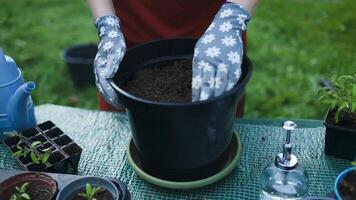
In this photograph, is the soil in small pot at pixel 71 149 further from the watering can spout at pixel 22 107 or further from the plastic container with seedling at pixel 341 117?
the plastic container with seedling at pixel 341 117

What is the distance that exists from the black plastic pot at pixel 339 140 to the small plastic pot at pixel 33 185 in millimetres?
699

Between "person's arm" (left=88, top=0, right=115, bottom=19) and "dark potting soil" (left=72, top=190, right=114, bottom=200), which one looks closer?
"dark potting soil" (left=72, top=190, right=114, bottom=200)

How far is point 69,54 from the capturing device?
115 inches

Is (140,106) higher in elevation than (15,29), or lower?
higher

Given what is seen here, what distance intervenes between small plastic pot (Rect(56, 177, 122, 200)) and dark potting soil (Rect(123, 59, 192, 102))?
0.22m

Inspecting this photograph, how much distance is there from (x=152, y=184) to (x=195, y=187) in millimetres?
119

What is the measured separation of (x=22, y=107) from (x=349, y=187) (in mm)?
854

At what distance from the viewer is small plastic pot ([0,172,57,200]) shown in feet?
3.08

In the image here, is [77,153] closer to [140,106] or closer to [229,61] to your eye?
[140,106]

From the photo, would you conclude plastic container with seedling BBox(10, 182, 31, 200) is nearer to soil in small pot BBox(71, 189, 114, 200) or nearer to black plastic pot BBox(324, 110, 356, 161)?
soil in small pot BBox(71, 189, 114, 200)

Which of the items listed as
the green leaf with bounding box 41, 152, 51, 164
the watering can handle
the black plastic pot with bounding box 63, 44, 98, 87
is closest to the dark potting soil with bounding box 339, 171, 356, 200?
the green leaf with bounding box 41, 152, 51, 164

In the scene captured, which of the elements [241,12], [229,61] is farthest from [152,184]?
[241,12]

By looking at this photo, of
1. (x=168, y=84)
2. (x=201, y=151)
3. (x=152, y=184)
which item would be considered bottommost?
(x=152, y=184)

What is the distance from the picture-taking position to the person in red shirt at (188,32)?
97 centimetres
